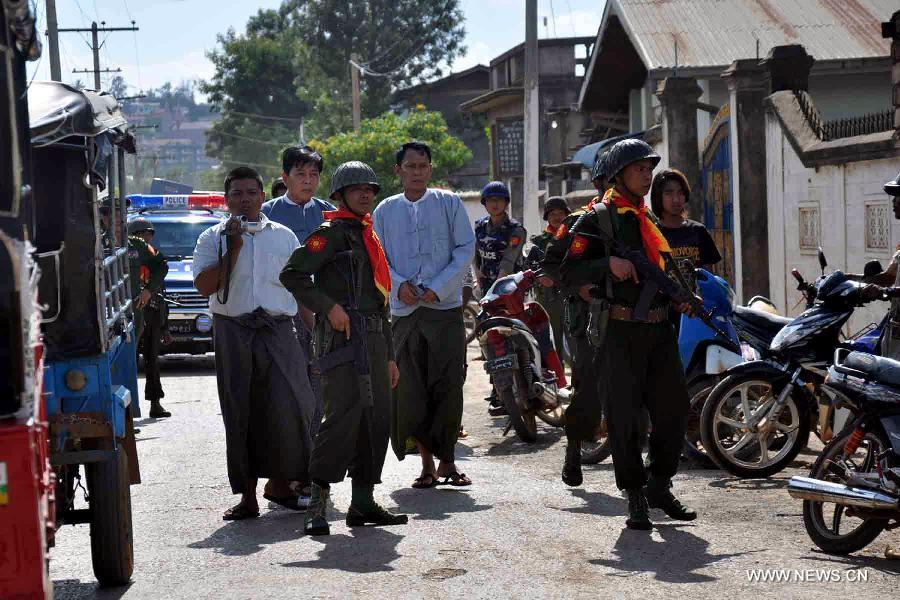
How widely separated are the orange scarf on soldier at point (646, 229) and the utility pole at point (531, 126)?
13.9 meters

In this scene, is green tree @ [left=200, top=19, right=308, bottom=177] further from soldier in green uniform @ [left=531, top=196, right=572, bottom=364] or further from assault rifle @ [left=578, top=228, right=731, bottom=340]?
assault rifle @ [left=578, top=228, right=731, bottom=340]

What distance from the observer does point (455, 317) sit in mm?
8859

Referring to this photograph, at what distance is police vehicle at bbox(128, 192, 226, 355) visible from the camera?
1780 centimetres

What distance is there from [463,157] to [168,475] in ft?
128

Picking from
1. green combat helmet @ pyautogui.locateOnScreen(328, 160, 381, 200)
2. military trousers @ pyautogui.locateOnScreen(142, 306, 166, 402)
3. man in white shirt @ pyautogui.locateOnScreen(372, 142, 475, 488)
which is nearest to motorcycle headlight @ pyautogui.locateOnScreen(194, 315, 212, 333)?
military trousers @ pyautogui.locateOnScreen(142, 306, 166, 402)

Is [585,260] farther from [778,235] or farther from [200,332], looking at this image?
[200,332]

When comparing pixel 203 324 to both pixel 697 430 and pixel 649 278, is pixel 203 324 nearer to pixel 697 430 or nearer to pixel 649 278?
pixel 697 430

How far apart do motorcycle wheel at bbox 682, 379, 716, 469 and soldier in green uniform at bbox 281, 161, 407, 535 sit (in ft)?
7.74

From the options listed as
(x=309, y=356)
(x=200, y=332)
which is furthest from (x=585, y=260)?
(x=200, y=332)

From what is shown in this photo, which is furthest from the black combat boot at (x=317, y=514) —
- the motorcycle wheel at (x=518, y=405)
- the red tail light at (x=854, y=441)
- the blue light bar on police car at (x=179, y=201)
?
the blue light bar on police car at (x=179, y=201)

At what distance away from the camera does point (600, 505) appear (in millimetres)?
7816

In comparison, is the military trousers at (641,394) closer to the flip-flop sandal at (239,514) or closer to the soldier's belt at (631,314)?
the soldier's belt at (631,314)

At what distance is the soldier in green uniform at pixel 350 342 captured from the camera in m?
7.21

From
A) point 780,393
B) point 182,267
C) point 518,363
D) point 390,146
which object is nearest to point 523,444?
point 518,363
